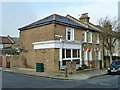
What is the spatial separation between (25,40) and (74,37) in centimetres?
702

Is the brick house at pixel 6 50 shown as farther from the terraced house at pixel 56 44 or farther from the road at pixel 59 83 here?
the road at pixel 59 83

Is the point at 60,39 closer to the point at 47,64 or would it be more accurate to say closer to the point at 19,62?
the point at 47,64

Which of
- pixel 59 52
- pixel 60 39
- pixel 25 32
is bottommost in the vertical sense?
pixel 59 52

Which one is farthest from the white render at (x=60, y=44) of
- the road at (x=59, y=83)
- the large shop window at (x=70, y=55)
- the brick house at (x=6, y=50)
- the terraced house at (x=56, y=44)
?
the brick house at (x=6, y=50)

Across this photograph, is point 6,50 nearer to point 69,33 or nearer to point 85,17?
point 69,33

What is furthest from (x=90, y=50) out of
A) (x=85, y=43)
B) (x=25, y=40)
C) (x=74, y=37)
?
(x=25, y=40)

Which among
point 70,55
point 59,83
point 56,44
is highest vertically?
point 56,44

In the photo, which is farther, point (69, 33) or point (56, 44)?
point (69, 33)

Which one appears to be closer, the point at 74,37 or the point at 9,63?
the point at 74,37

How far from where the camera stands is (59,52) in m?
16.7

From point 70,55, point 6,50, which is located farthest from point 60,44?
point 6,50

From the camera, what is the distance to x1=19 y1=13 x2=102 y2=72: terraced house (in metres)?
16.5

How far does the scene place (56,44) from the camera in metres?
16.3

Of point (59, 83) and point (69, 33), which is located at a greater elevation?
point (69, 33)
